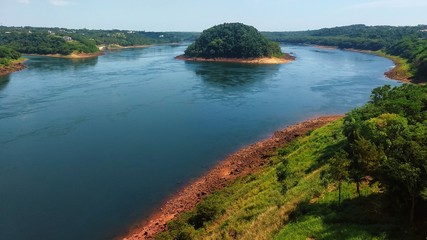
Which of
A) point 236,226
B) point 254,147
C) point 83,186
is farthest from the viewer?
point 254,147

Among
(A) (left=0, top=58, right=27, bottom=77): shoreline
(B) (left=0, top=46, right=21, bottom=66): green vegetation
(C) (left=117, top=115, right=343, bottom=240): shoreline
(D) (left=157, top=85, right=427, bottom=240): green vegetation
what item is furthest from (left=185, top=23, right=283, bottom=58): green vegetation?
(D) (left=157, top=85, right=427, bottom=240): green vegetation

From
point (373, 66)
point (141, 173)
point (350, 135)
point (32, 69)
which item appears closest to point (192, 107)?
point (141, 173)

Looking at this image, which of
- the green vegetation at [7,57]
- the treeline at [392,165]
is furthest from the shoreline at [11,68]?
the treeline at [392,165]

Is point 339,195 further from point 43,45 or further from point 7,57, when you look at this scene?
point 43,45

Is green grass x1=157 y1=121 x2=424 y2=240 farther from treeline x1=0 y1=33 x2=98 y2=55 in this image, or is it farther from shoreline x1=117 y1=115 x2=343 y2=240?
treeline x1=0 y1=33 x2=98 y2=55

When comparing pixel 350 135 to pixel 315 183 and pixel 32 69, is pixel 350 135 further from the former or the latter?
pixel 32 69

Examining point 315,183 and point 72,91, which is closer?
point 315,183
